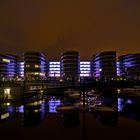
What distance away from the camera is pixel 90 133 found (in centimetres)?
2736

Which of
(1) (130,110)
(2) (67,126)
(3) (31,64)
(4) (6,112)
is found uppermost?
(3) (31,64)

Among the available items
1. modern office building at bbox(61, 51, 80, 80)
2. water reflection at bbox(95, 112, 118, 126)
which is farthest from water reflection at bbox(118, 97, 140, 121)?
modern office building at bbox(61, 51, 80, 80)

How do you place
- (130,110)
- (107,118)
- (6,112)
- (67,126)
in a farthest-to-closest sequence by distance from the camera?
(130,110) → (6,112) → (107,118) → (67,126)

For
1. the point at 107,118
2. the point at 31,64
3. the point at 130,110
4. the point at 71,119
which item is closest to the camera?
the point at 71,119

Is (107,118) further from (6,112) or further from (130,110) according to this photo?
(6,112)

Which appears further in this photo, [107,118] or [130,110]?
[130,110]

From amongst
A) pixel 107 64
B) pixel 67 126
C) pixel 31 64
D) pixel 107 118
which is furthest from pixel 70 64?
pixel 67 126

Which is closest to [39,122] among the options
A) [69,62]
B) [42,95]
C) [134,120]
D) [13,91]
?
[134,120]

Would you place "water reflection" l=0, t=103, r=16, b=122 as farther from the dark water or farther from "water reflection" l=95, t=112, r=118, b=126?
"water reflection" l=95, t=112, r=118, b=126

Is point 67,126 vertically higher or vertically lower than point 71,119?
lower

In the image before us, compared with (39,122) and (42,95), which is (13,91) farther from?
(39,122)

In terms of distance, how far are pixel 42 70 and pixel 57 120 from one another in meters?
160

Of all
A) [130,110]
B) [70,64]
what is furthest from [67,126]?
[70,64]

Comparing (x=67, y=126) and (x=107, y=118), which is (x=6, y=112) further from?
(x=107, y=118)
